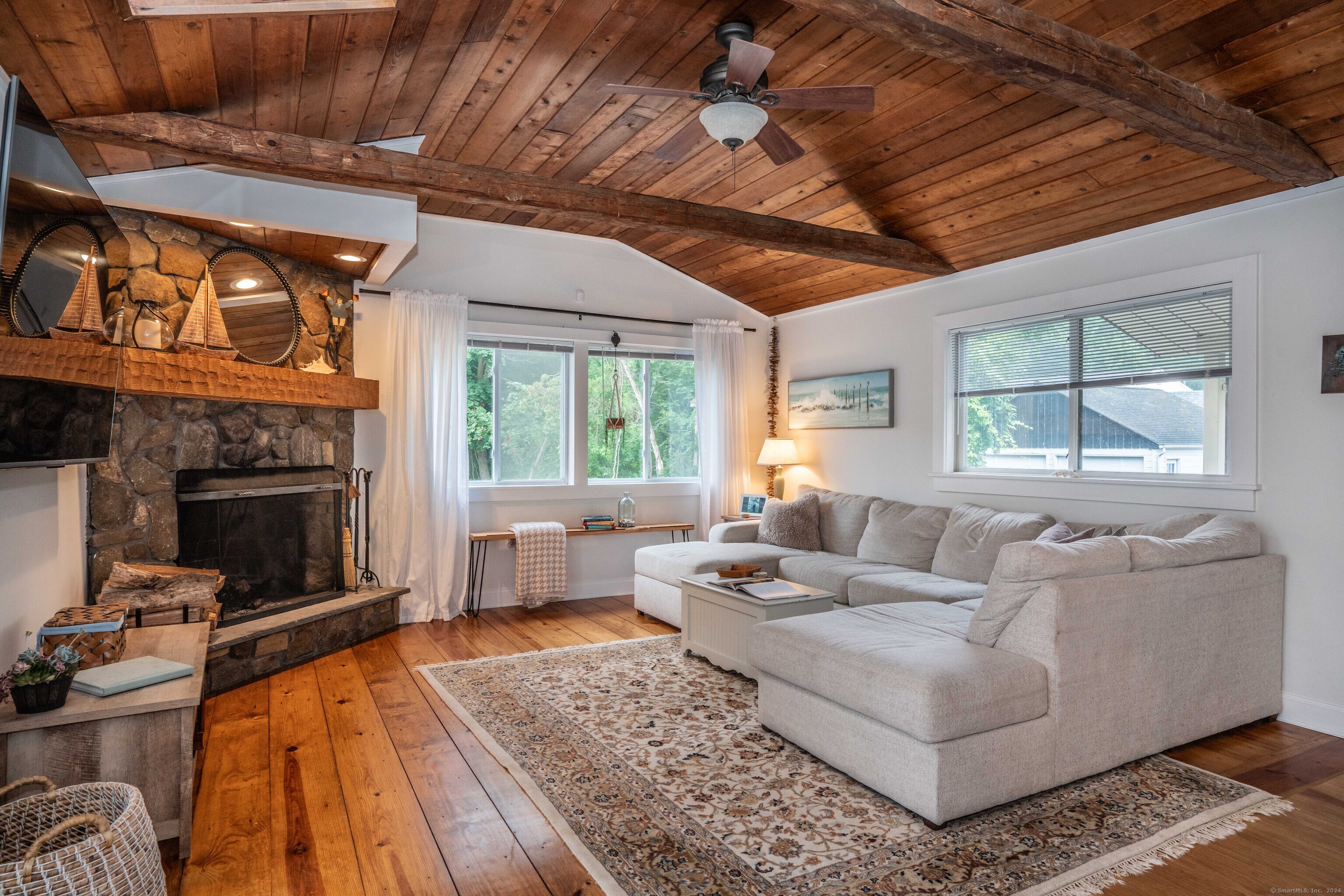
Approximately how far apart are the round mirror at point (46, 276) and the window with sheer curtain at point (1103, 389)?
177 inches

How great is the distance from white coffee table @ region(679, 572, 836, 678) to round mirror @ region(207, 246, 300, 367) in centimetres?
276

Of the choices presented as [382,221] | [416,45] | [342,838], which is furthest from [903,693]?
[382,221]

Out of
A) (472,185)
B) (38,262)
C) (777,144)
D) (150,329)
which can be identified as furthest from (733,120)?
(150,329)

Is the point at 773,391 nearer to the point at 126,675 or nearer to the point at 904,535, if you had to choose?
the point at 904,535

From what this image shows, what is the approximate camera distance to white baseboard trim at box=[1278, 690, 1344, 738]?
323 centimetres

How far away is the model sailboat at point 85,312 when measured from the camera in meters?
2.19

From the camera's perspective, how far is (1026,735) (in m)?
2.54

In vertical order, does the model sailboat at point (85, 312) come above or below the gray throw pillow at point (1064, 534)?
above

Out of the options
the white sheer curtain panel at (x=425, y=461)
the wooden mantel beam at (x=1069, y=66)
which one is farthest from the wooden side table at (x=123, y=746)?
the white sheer curtain panel at (x=425, y=461)

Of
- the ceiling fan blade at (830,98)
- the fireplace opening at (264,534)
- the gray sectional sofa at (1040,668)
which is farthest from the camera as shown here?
the fireplace opening at (264,534)

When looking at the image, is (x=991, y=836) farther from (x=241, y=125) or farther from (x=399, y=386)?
(x=399, y=386)

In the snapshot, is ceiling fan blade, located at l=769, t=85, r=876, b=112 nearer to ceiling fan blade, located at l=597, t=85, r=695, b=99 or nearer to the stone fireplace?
ceiling fan blade, located at l=597, t=85, r=695, b=99

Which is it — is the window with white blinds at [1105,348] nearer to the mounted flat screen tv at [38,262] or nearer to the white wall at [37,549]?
the mounted flat screen tv at [38,262]

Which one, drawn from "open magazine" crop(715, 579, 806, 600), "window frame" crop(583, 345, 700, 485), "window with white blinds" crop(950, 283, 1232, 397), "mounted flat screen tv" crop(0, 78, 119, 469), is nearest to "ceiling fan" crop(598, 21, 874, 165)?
"mounted flat screen tv" crop(0, 78, 119, 469)
